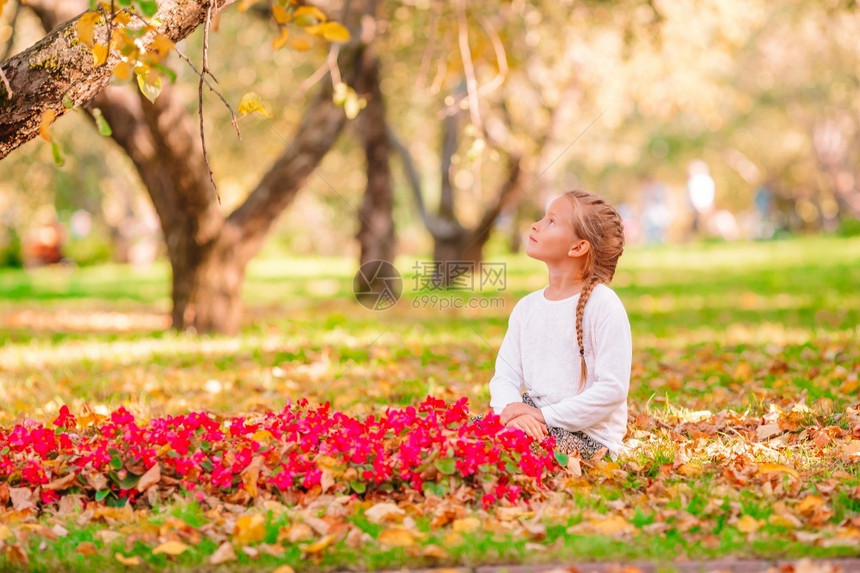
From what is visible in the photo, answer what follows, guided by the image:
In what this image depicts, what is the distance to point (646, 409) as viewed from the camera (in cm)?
496

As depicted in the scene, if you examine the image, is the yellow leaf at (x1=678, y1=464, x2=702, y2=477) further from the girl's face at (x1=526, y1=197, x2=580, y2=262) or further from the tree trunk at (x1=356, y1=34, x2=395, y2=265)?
the tree trunk at (x1=356, y1=34, x2=395, y2=265)

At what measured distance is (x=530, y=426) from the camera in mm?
3830

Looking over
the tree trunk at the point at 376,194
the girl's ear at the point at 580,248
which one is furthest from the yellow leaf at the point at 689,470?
the tree trunk at the point at 376,194

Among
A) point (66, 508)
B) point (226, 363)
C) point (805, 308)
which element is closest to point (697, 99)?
point (805, 308)

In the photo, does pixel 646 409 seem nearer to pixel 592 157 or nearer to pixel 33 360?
pixel 33 360

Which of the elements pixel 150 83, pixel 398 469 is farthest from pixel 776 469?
pixel 150 83

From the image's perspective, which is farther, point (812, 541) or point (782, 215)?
point (782, 215)

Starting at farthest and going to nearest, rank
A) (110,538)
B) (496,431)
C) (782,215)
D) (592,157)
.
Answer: (782,215), (592,157), (496,431), (110,538)

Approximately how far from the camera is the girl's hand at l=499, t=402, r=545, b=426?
3.89 m

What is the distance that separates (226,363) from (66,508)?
3.62m

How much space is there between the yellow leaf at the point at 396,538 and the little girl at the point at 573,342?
0.94 m

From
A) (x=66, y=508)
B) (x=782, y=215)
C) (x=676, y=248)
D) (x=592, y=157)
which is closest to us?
(x=66, y=508)

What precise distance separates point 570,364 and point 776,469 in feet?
3.06

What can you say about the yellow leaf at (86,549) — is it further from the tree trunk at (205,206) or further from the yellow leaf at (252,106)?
the tree trunk at (205,206)
